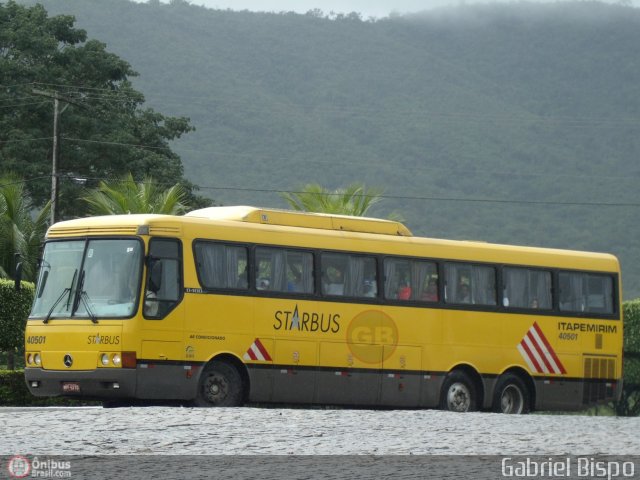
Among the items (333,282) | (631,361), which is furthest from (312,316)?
(631,361)

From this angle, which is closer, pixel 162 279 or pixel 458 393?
pixel 162 279

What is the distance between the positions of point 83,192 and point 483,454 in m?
42.0

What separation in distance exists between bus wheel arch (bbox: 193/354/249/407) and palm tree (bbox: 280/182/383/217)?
22073mm

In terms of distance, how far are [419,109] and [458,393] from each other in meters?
127

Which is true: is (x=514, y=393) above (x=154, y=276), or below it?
below

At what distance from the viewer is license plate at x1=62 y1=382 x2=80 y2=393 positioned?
19.4 metres

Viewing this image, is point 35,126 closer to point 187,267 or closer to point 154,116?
point 154,116

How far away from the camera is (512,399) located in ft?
82.3

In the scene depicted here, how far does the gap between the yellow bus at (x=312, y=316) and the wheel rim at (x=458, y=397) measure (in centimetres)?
3

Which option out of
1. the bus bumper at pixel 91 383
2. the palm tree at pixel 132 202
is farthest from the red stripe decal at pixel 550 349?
the palm tree at pixel 132 202

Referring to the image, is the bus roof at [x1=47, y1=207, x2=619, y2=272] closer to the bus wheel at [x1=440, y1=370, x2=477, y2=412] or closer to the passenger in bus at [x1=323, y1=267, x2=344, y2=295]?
the passenger in bus at [x1=323, y1=267, x2=344, y2=295]

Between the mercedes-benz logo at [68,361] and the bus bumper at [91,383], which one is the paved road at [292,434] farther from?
the mercedes-benz logo at [68,361]

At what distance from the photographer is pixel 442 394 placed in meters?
23.8
